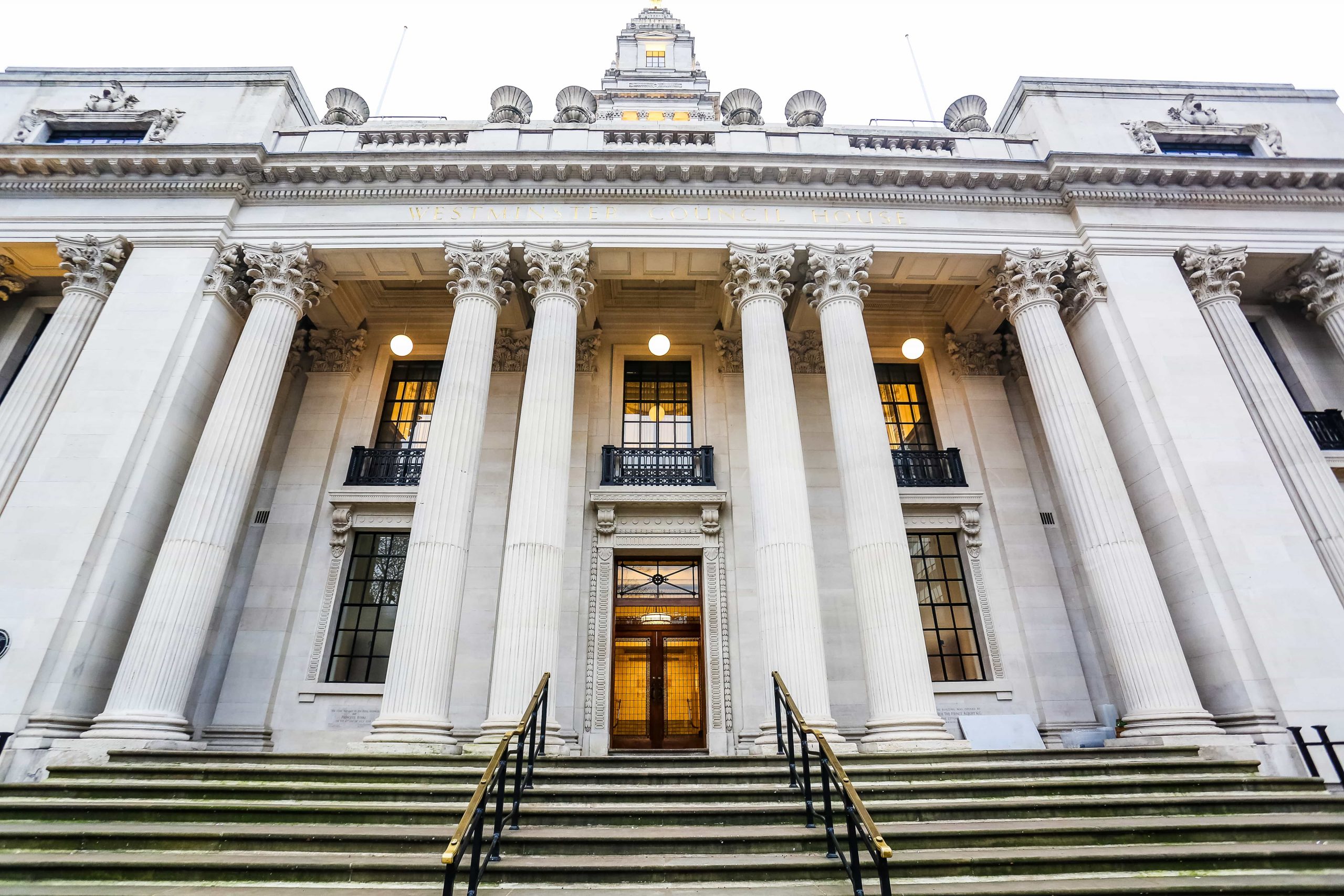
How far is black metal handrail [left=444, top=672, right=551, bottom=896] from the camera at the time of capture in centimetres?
424

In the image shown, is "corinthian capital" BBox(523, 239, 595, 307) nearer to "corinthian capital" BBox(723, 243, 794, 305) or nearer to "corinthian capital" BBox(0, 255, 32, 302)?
"corinthian capital" BBox(723, 243, 794, 305)

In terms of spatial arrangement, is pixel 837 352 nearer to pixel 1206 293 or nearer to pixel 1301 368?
pixel 1206 293

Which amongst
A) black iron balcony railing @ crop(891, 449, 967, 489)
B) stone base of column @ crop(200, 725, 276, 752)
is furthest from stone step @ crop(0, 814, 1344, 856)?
black iron balcony railing @ crop(891, 449, 967, 489)

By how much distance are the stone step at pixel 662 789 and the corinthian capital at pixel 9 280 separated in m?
11.3

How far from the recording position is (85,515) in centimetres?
1027

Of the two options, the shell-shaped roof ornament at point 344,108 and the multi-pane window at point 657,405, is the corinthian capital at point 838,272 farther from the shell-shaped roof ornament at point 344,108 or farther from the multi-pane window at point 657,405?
the shell-shaped roof ornament at point 344,108

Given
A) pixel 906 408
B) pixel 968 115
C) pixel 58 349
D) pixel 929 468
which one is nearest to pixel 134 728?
pixel 58 349

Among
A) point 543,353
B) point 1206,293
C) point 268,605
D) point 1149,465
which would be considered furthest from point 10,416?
point 1206,293

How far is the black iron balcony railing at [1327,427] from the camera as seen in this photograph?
13328mm

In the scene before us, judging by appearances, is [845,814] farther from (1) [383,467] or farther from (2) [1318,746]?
(1) [383,467]

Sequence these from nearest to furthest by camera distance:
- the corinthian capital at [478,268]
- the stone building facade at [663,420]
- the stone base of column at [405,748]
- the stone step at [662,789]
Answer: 1. the stone step at [662,789]
2. the stone base of column at [405,748]
3. the stone building facade at [663,420]
4. the corinthian capital at [478,268]

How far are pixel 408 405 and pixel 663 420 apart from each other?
605 centimetres

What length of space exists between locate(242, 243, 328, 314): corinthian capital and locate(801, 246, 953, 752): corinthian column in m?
9.46

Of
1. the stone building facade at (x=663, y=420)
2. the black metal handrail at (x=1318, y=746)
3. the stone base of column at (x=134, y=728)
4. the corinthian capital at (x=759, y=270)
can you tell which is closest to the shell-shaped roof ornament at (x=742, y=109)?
the stone building facade at (x=663, y=420)
